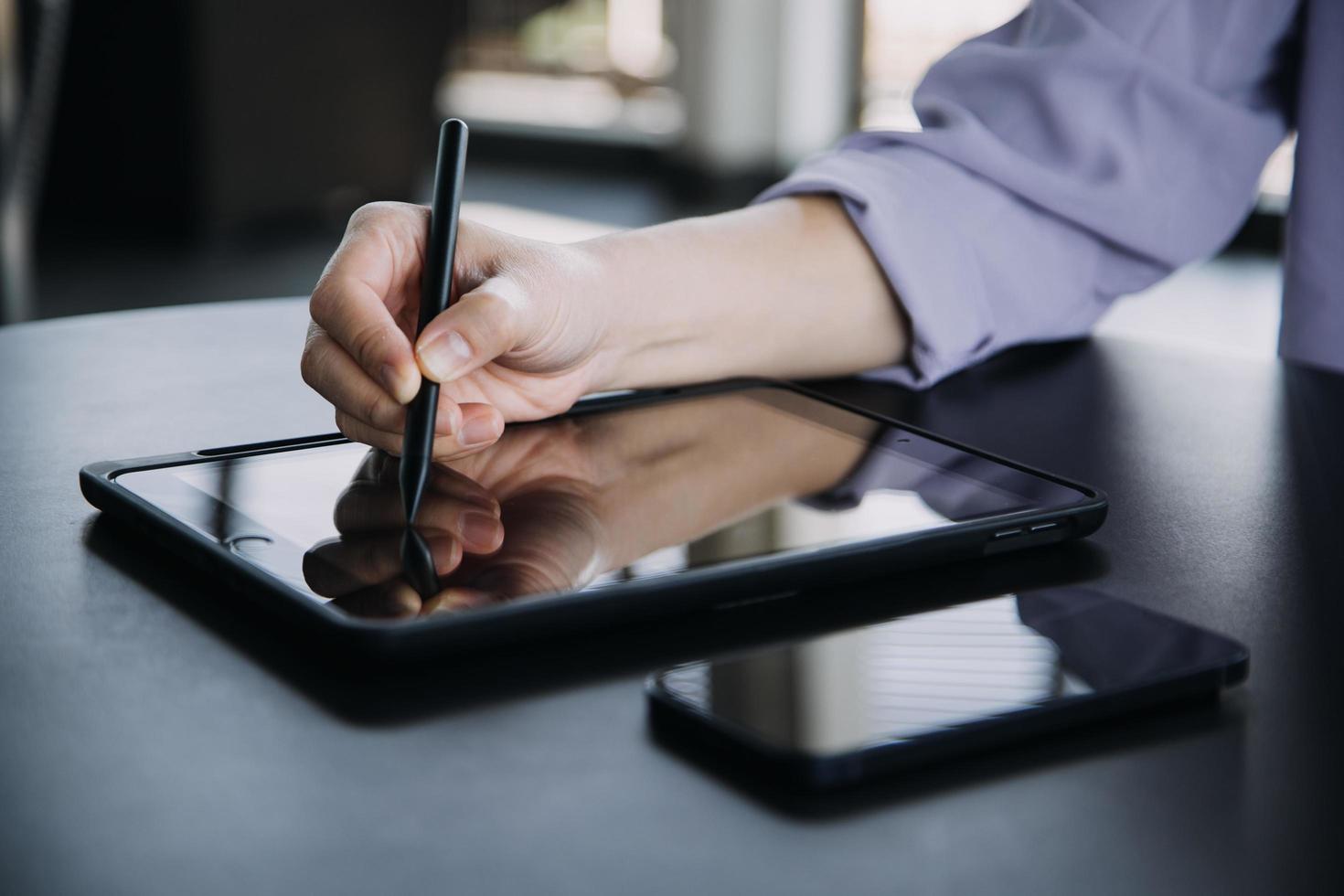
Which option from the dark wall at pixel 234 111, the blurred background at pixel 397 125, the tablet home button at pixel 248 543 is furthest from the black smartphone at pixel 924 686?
the dark wall at pixel 234 111

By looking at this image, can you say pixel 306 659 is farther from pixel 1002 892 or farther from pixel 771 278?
pixel 771 278

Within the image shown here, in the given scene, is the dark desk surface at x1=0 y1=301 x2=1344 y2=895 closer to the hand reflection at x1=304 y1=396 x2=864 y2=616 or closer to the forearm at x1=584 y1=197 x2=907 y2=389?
the hand reflection at x1=304 y1=396 x2=864 y2=616

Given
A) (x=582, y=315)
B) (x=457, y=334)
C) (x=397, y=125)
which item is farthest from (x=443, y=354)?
(x=397, y=125)

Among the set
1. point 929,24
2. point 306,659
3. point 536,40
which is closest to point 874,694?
point 306,659

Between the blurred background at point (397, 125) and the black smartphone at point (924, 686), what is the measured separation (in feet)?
7.63

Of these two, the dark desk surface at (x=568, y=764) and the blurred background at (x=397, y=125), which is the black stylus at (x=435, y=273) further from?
the blurred background at (x=397, y=125)

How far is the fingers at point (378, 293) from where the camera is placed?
499 mm

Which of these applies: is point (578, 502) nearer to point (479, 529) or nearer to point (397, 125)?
point (479, 529)

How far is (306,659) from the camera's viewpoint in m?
0.37

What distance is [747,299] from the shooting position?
69 centimetres

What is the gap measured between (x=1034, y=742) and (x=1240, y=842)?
5 centimetres

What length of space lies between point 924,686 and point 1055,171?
0.48 m

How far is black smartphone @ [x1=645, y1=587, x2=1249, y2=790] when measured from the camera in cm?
31

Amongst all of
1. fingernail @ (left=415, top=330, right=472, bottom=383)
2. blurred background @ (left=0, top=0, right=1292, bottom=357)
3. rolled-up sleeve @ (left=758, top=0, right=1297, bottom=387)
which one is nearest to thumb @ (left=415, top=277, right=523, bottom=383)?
fingernail @ (left=415, top=330, right=472, bottom=383)
